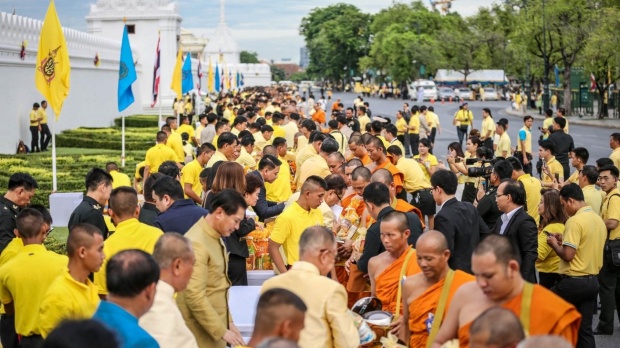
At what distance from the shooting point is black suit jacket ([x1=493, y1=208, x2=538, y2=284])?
28.3 ft

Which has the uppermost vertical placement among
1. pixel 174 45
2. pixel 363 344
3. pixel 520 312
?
pixel 174 45

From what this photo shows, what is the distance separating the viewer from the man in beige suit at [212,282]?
6.40 metres

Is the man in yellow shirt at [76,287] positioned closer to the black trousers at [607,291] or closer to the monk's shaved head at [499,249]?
the monk's shaved head at [499,249]

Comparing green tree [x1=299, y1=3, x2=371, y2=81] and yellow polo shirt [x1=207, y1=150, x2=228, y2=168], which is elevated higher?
green tree [x1=299, y1=3, x2=371, y2=81]

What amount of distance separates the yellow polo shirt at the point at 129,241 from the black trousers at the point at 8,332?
2.26 feet

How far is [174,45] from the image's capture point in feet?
156

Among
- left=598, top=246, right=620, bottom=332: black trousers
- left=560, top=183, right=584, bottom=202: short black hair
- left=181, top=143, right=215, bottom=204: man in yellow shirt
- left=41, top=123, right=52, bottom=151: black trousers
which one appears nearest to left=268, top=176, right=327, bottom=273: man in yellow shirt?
left=560, top=183, right=584, bottom=202: short black hair

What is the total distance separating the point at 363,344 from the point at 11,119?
2011cm

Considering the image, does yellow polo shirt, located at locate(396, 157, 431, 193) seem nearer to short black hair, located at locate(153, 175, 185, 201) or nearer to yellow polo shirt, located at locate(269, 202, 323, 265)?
yellow polo shirt, located at locate(269, 202, 323, 265)

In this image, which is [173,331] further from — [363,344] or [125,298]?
[363,344]

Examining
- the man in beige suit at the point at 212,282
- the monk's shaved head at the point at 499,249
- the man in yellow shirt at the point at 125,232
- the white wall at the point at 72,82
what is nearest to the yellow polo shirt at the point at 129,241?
the man in yellow shirt at the point at 125,232

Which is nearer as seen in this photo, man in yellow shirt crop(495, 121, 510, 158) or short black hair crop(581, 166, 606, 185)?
short black hair crop(581, 166, 606, 185)

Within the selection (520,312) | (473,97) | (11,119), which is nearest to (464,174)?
(520,312)

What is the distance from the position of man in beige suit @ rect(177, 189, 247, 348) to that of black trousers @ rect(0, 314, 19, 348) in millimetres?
1523
